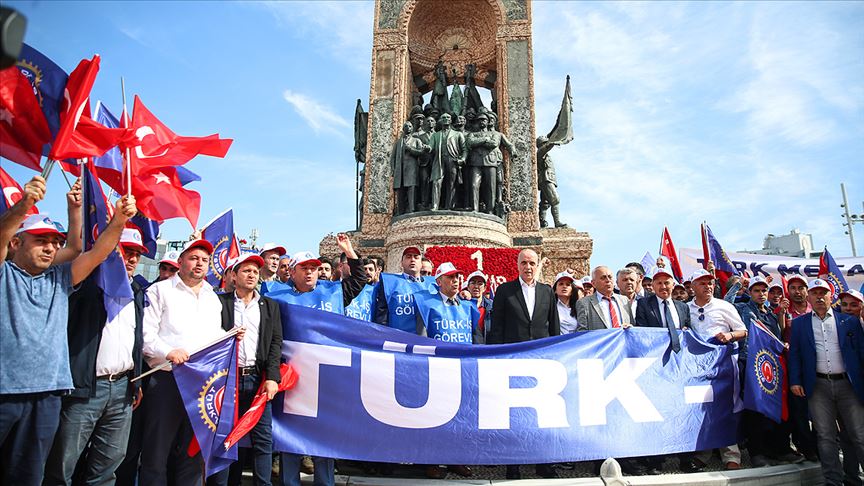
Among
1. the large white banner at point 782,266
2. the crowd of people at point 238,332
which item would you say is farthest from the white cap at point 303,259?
the large white banner at point 782,266

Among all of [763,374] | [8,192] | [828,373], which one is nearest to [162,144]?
[8,192]

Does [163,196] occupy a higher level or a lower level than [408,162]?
lower

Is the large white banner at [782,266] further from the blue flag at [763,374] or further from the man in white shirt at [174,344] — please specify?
the man in white shirt at [174,344]

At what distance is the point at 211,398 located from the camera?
3.80 metres

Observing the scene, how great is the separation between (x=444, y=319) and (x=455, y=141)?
7.57 meters

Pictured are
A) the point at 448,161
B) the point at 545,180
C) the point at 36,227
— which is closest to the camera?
the point at 36,227

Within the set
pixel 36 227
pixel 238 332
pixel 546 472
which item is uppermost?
pixel 36 227

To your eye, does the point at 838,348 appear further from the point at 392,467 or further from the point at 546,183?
the point at 546,183

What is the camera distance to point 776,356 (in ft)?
17.3

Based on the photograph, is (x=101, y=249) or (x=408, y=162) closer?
(x=101, y=249)

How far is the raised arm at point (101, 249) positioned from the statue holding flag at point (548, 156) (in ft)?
40.3

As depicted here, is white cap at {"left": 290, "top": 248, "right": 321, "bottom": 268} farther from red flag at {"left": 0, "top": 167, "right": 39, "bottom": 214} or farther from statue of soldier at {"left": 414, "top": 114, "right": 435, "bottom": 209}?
statue of soldier at {"left": 414, "top": 114, "right": 435, "bottom": 209}

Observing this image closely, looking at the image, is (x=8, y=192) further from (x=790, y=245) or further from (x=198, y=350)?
(x=790, y=245)

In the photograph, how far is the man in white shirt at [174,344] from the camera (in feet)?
11.9
